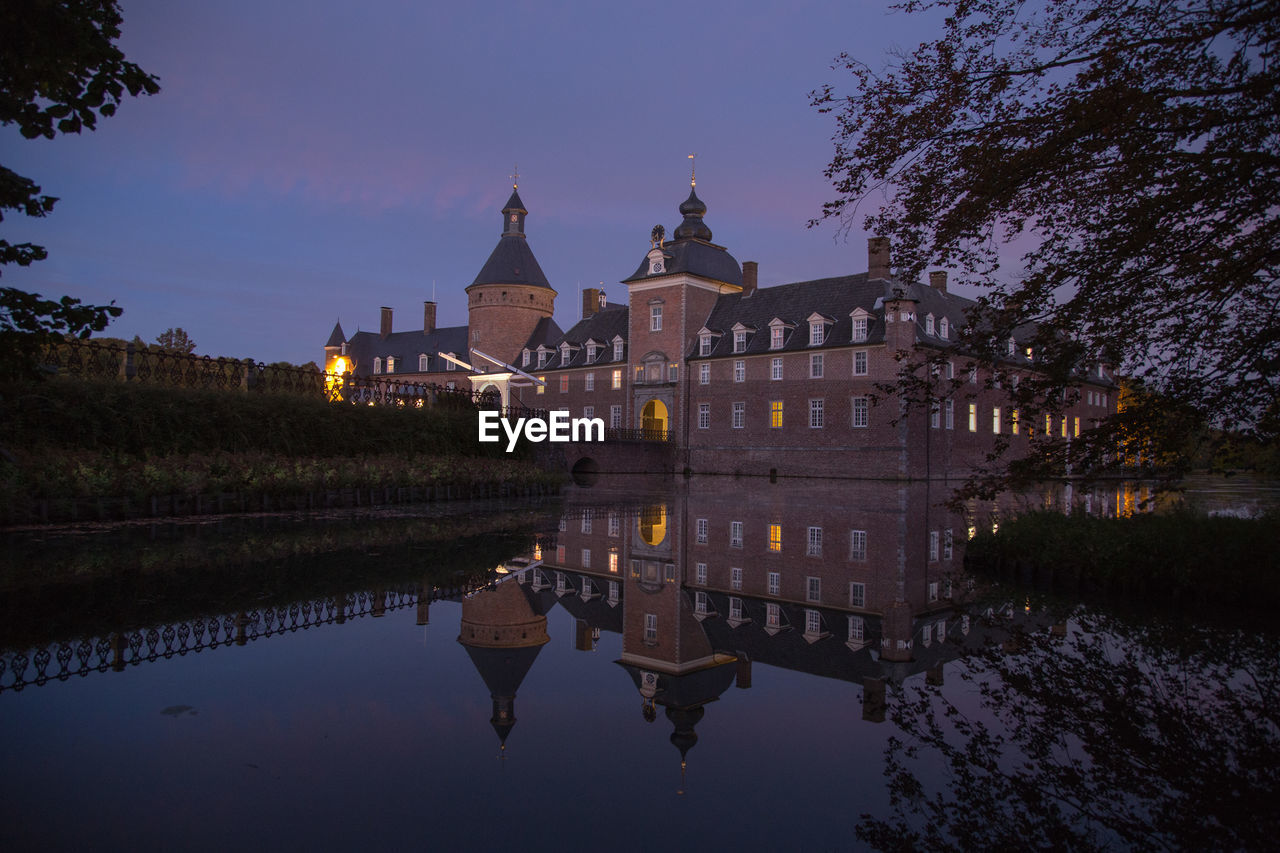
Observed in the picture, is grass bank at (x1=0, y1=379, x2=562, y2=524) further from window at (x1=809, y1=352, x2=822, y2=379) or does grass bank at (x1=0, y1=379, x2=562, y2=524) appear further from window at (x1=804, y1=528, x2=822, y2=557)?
window at (x1=809, y1=352, x2=822, y2=379)

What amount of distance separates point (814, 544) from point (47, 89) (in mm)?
10266

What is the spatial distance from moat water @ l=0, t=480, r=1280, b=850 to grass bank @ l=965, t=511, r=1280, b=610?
0.76 m

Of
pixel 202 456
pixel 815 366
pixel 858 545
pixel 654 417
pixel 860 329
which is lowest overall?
pixel 858 545

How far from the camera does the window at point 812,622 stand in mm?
6348

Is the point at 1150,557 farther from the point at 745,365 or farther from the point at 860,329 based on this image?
the point at 745,365

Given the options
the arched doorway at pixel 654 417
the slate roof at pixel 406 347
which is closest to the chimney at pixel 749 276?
the arched doorway at pixel 654 417

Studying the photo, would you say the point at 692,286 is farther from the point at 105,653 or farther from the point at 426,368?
the point at 105,653

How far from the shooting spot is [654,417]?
4734 cm

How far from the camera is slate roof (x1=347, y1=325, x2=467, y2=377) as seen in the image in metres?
67.5

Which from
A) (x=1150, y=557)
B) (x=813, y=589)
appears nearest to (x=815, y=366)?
(x=1150, y=557)

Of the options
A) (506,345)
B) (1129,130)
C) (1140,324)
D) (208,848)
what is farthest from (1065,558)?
(506,345)

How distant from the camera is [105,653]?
16.1ft

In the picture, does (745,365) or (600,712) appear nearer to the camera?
(600,712)

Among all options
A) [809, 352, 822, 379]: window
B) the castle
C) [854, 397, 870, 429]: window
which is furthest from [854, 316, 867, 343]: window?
[854, 397, 870, 429]: window
